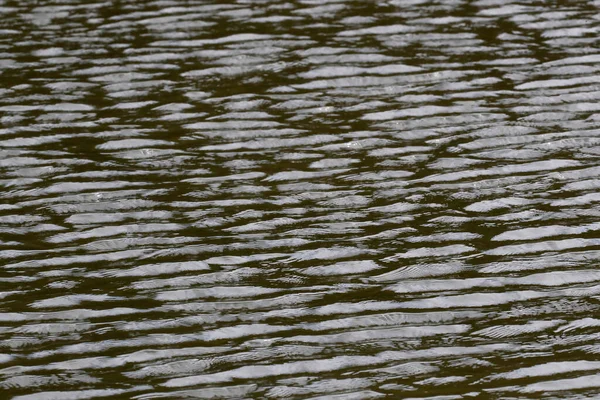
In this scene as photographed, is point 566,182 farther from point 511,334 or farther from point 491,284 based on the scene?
point 511,334

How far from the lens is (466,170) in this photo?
7625 millimetres

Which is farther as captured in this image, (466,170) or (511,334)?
(466,170)

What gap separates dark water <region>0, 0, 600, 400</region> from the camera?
5.45m

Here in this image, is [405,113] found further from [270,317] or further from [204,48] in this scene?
[270,317]

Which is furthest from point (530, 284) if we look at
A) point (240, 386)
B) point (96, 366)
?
point (96, 366)

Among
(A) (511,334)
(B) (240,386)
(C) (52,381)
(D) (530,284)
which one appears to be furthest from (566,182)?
(C) (52,381)

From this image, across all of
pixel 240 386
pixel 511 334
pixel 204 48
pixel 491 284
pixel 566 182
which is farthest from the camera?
pixel 204 48

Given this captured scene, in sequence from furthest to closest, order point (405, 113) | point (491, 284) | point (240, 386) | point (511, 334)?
point (405, 113), point (491, 284), point (511, 334), point (240, 386)

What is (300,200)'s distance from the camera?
23.8 feet

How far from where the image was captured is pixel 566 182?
7391 mm

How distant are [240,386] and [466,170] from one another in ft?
9.37

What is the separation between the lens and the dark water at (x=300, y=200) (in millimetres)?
5453

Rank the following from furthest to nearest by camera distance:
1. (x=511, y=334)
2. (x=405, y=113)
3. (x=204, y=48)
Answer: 1. (x=204, y=48)
2. (x=405, y=113)
3. (x=511, y=334)

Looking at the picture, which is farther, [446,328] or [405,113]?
[405,113]
